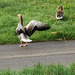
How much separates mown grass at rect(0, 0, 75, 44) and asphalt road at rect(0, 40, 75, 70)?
375 mm

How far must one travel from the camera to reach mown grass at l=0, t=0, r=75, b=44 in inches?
343

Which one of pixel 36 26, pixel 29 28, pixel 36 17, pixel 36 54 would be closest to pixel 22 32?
pixel 29 28

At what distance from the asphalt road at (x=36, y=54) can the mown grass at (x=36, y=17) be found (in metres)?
0.37

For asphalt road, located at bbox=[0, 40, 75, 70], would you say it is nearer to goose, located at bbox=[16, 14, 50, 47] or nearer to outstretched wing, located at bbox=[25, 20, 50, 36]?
goose, located at bbox=[16, 14, 50, 47]

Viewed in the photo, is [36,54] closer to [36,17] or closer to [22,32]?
[22,32]

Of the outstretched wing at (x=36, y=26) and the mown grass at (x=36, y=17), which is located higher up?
the outstretched wing at (x=36, y=26)

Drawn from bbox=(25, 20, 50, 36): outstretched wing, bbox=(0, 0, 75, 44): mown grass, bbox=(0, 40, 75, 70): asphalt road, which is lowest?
bbox=(0, 40, 75, 70): asphalt road

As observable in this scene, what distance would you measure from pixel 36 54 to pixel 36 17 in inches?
133

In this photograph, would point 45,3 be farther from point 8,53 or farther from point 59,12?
point 8,53

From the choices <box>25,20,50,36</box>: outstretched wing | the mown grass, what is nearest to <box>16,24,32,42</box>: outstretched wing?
<box>25,20,50,36</box>: outstretched wing

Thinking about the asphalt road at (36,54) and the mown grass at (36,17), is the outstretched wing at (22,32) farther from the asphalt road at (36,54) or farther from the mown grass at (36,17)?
the mown grass at (36,17)

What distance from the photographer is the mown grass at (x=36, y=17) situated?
28.6ft

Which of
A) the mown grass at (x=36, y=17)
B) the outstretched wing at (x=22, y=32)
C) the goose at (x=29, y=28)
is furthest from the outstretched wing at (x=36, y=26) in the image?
the mown grass at (x=36, y=17)

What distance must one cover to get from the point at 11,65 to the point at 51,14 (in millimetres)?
4915
